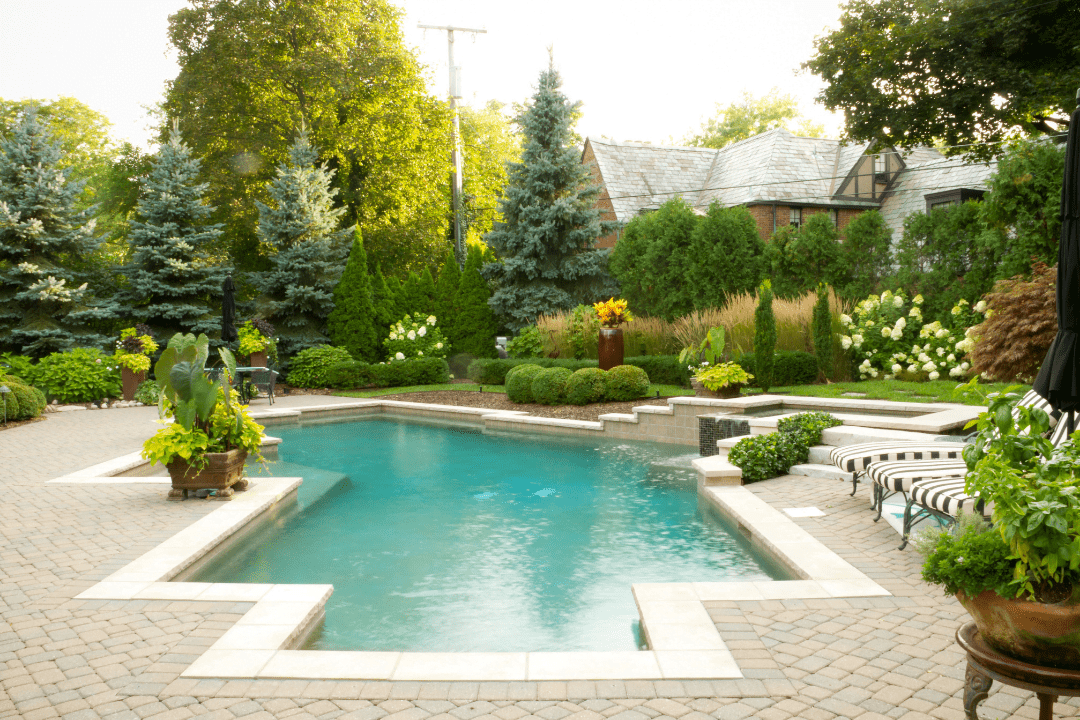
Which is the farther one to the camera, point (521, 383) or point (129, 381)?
point (129, 381)

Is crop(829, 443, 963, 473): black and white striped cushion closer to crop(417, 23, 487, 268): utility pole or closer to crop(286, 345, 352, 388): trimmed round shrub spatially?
crop(286, 345, 352, 388): trimmed round shrub

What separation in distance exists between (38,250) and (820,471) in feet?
58.6

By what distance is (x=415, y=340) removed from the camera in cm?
1933

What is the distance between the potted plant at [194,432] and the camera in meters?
6.77

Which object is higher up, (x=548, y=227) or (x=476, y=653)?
(x=548, y=227)

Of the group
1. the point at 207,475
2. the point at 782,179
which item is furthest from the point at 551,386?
the point at 782,179

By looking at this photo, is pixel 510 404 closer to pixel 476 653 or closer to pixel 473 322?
pixel 473 322

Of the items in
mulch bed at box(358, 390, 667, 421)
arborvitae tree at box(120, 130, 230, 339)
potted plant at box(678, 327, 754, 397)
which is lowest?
mulch bed at box(358, 390, 667, 421)

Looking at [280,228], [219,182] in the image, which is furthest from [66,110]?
[280,228]

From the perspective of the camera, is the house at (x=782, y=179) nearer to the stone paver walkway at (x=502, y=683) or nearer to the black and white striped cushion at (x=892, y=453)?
the black and white striped cushion at (x=892, y=453)

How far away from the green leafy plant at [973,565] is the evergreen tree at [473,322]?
17.6 m

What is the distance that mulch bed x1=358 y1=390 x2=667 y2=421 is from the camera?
40.8 ft

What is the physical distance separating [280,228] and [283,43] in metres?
6.21

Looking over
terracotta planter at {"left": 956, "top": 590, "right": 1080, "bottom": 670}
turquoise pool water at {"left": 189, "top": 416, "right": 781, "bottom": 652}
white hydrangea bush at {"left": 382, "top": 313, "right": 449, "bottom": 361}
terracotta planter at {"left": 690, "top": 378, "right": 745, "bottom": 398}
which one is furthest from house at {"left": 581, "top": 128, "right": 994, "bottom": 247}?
terracotta planter at {"left": 956, "top": 590, "right": 1080, "bottom": 670}
